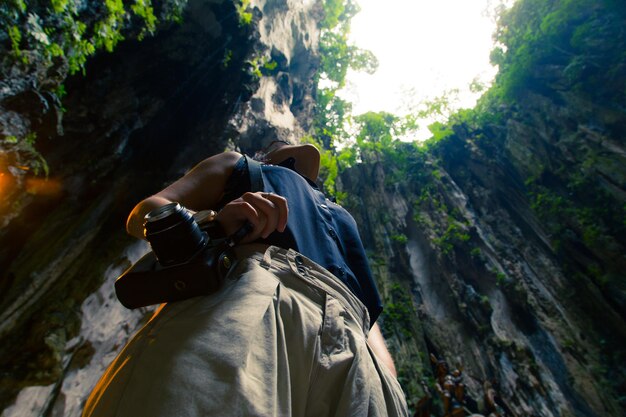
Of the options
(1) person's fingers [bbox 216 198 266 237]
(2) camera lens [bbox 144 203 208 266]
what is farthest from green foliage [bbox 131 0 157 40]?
(2) camera lens [bbox 144 203 208 266]

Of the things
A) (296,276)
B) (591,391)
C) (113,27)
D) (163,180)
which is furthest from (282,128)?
(591,391)

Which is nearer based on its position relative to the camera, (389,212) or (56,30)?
(56,30)

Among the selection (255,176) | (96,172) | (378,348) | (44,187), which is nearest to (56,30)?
(44,187)

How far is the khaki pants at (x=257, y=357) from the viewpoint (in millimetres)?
819

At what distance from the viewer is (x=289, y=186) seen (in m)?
2.01

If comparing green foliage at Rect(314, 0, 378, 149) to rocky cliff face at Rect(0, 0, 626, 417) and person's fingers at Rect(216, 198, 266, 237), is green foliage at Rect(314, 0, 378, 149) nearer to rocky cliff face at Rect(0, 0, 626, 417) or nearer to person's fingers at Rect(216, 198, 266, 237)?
rocky cliff face at Rect(0, 0, 626, 417)

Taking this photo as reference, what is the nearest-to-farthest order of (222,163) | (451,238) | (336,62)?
(222,163) < (451,238) < (336,62)

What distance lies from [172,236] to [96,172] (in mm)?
6550

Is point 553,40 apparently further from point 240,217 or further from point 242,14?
point 240,217

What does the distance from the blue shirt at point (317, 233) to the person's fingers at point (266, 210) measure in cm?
18

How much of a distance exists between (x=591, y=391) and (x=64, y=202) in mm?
12981

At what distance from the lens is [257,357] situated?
0.95m

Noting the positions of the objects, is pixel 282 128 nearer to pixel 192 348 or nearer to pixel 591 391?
pixel 192 348

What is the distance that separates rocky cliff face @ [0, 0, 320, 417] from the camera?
4.43 meters
